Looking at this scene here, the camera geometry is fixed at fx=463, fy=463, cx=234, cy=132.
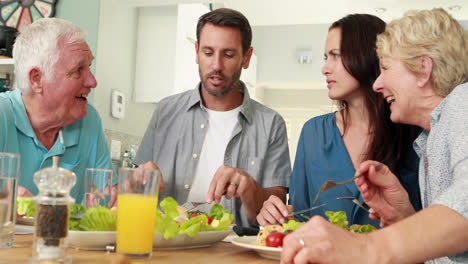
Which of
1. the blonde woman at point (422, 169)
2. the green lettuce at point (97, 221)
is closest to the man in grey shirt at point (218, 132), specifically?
the blonde woman at point (422, 169)

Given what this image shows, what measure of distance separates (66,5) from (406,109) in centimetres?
235

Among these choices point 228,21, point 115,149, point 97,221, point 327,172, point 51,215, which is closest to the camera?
point 51,215

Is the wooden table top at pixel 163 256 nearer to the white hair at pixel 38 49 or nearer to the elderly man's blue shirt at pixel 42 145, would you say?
the elderly man's blue shirt at pixel 42 145

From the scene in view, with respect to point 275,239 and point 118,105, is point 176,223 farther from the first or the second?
point 118,105

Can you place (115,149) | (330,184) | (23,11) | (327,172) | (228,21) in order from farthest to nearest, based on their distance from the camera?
1. (115,149)
2. (23,11)
3. (228,21)
4. (327,172)
5. (330,184)

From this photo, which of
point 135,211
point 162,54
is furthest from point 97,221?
point 162,54

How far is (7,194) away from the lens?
0.94 metres

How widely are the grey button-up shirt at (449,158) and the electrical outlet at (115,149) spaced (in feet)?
7.17

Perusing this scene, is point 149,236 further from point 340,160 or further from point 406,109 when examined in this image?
point 340,160

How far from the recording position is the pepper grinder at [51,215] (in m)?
0.79

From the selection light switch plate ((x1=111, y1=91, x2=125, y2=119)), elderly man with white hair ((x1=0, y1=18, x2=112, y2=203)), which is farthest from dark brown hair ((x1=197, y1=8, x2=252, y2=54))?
light switch plate ((x1=111, y1=91, x2=125, y2=119))

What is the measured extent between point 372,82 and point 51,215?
1.39 m

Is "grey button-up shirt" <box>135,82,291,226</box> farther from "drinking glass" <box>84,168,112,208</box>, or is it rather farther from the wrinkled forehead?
"drinking glass" <box>84,168,112,208</box>

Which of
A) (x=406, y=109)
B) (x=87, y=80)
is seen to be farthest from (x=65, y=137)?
(x=406, y=109)
